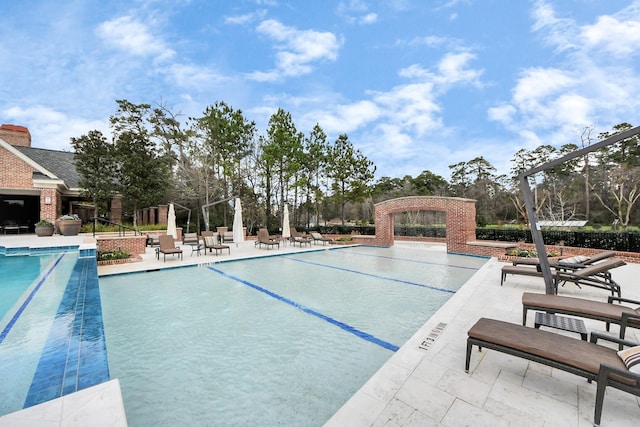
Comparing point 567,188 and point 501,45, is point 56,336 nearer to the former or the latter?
point 501,45

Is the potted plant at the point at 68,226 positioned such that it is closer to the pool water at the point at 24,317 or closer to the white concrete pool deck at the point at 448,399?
the pool water at the point at 24,317

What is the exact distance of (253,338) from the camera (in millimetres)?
3943

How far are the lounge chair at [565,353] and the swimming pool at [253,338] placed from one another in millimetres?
1298

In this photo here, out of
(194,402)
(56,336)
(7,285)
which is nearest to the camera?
(194,402)

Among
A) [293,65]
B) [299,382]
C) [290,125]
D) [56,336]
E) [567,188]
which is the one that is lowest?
[299,382]

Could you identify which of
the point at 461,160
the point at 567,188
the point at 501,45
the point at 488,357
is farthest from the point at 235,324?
the point at 461,160

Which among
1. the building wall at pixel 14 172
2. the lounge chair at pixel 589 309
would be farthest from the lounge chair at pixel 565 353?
the building wall at pixel 14 172

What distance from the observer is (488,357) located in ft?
9.98

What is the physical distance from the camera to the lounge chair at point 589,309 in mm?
3088

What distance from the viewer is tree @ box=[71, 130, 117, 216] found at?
16984 millimetres

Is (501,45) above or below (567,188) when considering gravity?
above

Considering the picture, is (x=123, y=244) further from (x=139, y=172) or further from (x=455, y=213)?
(x=455, y=213)

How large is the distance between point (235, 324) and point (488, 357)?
357cm

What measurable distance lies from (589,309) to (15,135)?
32.9 metres
